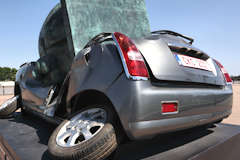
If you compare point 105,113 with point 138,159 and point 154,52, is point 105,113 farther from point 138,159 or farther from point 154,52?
point 154,52

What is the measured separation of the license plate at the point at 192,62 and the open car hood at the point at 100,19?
1151mm

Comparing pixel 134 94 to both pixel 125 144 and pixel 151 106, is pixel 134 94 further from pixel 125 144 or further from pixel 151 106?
pixel 125 144

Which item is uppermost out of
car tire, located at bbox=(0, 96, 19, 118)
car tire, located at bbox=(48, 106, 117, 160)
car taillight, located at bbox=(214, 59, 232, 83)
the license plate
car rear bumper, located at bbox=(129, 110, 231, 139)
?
the license plate

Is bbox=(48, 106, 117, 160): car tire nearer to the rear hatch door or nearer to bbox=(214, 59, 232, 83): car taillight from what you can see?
the rear hatch door

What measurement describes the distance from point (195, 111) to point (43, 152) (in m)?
1.31

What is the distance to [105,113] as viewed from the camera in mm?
1441

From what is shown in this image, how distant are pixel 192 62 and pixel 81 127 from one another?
1081 millimetres

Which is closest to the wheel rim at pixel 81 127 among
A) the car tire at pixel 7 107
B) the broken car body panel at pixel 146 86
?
the broken car body panel at pixel 146 86

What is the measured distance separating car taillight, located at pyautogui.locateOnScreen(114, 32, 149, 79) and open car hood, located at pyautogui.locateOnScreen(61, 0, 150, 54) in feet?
2.98

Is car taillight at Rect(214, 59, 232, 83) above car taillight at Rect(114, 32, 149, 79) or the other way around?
the other way around

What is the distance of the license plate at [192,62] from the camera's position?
5.15 ft

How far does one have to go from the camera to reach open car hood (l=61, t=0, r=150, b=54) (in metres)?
2.25

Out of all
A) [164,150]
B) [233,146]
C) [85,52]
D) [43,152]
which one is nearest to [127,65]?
[85,52]

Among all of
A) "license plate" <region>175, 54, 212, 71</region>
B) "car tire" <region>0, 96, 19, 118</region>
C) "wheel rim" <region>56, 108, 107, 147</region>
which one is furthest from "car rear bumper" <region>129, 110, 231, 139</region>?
"car tire" <region>0, 96, 19, 118</region>
